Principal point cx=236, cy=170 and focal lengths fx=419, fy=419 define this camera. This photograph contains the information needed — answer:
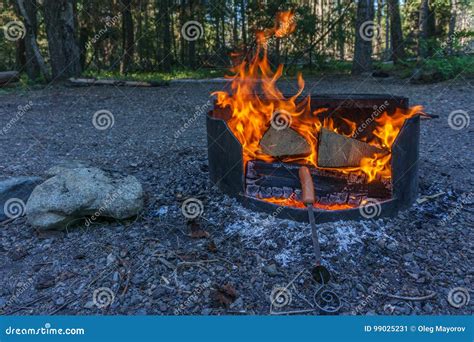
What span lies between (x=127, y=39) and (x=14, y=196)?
20944mm

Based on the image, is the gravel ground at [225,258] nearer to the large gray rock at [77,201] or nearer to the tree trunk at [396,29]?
the large gray rock at [77,201]

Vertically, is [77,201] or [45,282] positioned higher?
[77,201]

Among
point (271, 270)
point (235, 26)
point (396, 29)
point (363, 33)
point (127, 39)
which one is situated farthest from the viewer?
point (127, 39)

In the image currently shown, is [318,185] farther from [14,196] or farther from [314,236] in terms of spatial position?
[14,196]

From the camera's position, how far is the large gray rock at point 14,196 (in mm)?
4469

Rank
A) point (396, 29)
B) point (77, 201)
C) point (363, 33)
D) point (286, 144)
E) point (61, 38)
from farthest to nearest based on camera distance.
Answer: point (396, 29)
point (363, 33)
point (61, 38)
point (286, 144)
point (77, 201)

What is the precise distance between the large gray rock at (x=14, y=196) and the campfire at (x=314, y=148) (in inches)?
81.2

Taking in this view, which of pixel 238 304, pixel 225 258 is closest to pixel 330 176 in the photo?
pixel 225 258

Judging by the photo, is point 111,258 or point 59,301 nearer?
point 59,301

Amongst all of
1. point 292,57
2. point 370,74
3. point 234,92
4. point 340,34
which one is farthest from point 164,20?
point 234,92

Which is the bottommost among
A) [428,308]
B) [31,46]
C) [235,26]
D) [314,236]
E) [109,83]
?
[428,308]

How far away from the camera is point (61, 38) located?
14.7m

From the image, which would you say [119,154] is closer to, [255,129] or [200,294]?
[255,129]

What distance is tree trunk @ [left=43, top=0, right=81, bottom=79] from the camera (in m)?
14.4
